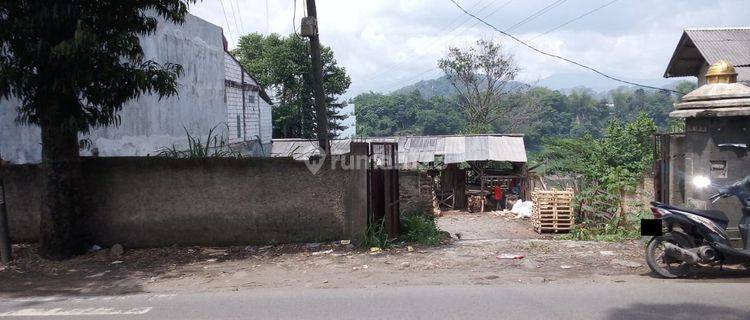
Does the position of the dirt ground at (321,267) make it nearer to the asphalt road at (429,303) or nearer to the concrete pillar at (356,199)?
the concrete pillar at (356,199)

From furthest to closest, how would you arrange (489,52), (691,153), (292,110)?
(489,52) < (292,110) < (691,153)

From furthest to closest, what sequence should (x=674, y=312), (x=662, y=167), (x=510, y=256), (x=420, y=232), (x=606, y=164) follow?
(x=606, y=164) → (x=662, y=167) → (x=420, y=232) → (x=510, y=256) → (x=674, y=312)

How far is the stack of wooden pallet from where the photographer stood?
1839 cm

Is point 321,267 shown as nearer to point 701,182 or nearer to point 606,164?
point 701,182

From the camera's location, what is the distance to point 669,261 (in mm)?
6750

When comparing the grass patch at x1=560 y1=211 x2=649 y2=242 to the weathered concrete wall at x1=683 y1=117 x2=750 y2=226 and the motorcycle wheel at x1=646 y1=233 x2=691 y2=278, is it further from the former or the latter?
the motorcycle wheel at x1=646 y1=233 x2=691 y2=278

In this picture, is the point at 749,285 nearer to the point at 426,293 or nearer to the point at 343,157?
the point at 426,293

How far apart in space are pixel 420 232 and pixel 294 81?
28039 mm

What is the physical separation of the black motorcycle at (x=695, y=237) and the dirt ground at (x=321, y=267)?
327 millimetres

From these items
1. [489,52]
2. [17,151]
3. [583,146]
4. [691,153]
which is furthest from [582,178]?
[489,52]

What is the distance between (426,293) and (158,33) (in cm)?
1139

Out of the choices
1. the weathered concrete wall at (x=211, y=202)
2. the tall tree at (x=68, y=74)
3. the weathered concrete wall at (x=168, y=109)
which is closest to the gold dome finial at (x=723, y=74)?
the weathered concrete wall at (x=211, y=202)

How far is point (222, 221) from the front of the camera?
9.09 metres

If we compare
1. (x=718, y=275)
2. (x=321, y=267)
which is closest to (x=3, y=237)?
(x=321, y=267)
